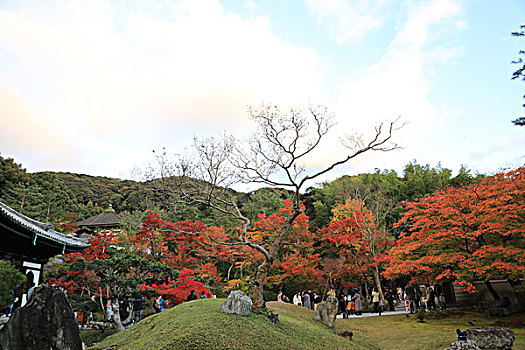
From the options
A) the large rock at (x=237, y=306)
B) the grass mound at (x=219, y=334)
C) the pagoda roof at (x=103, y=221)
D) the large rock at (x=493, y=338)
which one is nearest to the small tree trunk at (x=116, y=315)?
the grass mound at (x=219, y=334)

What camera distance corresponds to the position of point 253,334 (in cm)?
645

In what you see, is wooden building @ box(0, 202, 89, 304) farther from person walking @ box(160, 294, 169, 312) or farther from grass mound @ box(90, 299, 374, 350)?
person walking @ box(160, 294, 169, 312)

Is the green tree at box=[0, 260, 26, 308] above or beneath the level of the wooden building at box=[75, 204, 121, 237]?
beneath

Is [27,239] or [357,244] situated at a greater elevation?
[357,244]

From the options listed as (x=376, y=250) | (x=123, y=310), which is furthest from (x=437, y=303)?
(x=123, y=310)

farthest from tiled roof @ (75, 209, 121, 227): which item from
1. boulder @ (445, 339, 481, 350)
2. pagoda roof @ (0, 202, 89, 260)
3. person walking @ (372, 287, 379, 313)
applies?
boulder @ (445, 339, 481, 350)

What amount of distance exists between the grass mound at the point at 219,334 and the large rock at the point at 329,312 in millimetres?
1544

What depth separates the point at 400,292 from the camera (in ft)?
72.6

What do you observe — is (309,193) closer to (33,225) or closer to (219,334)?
(33,225)

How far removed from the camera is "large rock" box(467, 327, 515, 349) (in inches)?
277

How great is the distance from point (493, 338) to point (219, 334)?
20.3 ft

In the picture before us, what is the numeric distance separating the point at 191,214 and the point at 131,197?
59.1ft

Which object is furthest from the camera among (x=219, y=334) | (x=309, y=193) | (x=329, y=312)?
(x=309, y=193)

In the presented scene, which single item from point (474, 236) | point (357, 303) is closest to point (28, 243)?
point (357, 303)
